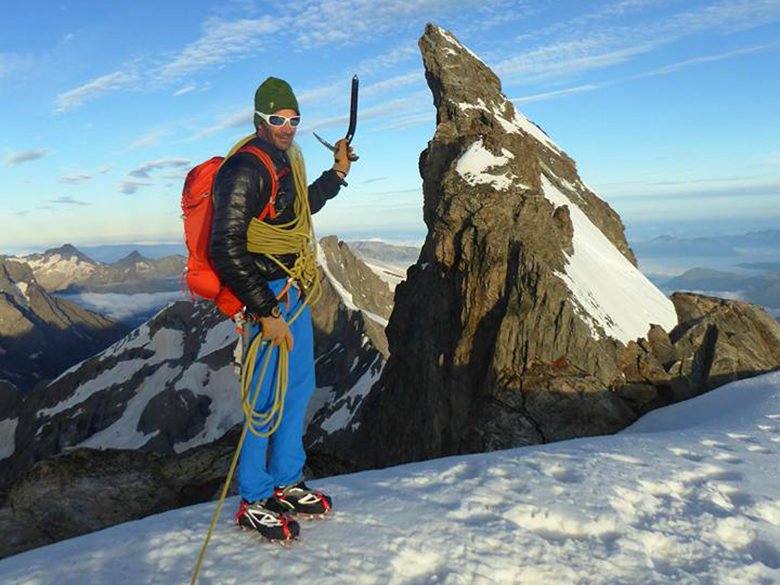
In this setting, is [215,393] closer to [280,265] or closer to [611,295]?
[611,295]

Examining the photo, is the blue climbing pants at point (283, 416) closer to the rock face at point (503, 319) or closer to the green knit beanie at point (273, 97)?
the green knit beanie at point (273, 97)

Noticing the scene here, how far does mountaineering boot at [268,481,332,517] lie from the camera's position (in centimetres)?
580

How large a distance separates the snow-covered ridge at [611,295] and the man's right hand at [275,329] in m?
20.7

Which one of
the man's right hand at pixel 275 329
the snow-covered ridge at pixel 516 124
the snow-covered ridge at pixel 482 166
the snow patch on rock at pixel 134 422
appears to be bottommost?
the snow patch on rock at pixel 134 422

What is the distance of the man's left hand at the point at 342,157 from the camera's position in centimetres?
671

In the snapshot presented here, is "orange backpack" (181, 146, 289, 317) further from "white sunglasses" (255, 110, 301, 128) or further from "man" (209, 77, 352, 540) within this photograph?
"white sunglasses" (255, 110, 301, 128)

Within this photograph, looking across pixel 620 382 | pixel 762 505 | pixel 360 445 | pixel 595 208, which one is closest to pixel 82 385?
pixel 360 445

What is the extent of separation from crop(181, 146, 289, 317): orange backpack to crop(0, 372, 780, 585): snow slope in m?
2.54

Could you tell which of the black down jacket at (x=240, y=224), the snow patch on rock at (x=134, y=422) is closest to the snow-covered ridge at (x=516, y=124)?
the black down jacket at (x=240, y=224)

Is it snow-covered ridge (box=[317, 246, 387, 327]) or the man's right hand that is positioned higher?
the man's right hand

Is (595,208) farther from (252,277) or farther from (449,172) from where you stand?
(252,277)

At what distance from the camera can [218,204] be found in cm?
527

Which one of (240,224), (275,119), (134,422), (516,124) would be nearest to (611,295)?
(516,124)

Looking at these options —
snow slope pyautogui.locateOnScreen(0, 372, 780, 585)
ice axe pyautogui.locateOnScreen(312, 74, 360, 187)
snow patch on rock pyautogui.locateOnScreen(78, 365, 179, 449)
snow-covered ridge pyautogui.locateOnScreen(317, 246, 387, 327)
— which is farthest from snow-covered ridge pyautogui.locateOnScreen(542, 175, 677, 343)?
snow patch on rock pyautogui.locateOnScreen(78, 365, 179, 449)
